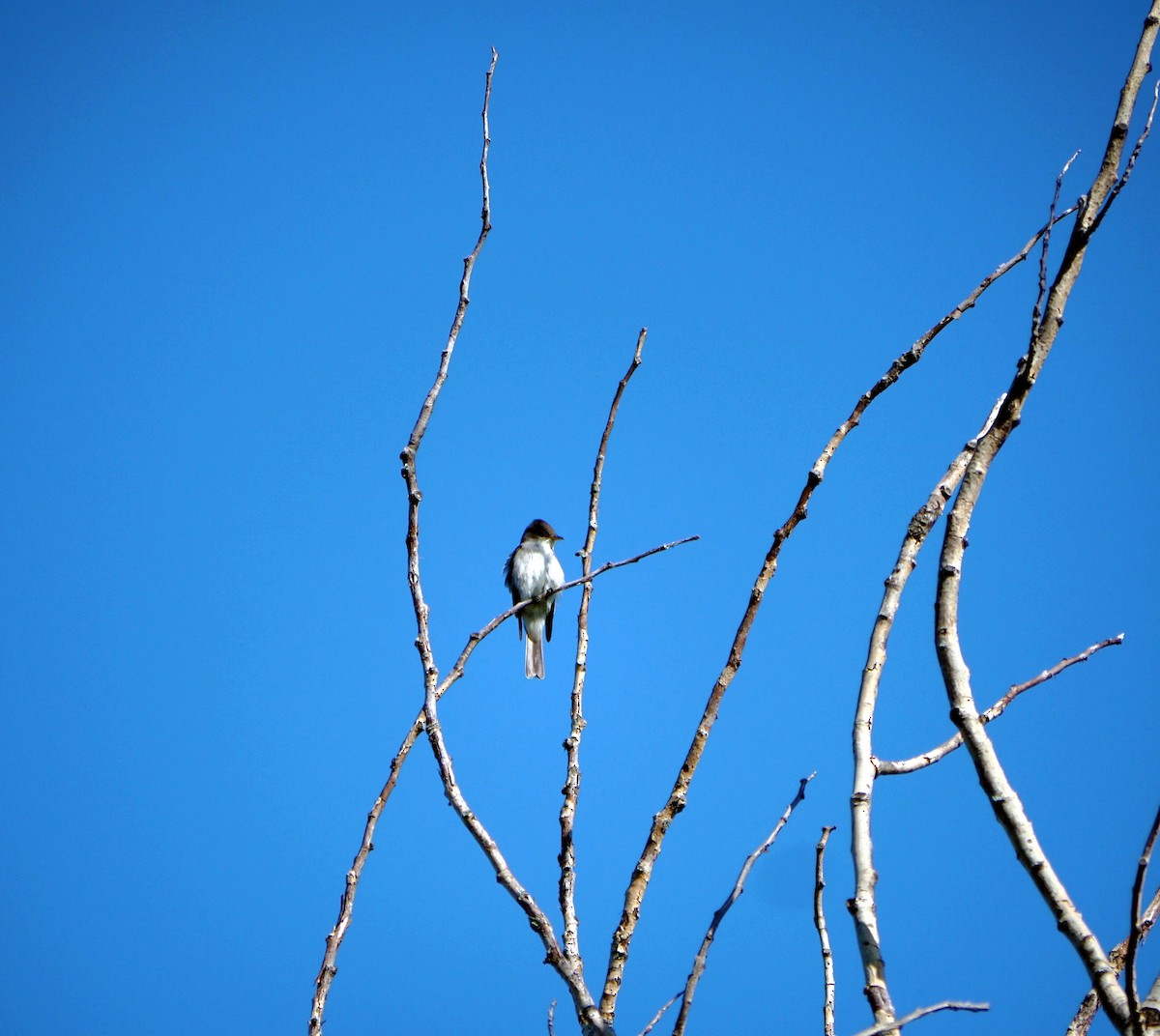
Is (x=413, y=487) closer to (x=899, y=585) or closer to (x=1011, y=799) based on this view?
(x=899, y=585)

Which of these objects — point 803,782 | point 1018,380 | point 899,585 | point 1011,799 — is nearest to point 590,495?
point 803,782

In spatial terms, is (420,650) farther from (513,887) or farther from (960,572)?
(960,572)

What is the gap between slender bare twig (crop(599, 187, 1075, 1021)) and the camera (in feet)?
8.00

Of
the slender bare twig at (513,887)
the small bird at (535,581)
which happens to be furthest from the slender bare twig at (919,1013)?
the small bird at (535,581)

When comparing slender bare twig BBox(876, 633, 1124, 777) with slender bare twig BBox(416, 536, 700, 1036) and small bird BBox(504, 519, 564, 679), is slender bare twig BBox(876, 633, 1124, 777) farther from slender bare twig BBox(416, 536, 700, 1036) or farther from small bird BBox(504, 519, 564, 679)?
small bird BBox(504, 519, 564, 679)

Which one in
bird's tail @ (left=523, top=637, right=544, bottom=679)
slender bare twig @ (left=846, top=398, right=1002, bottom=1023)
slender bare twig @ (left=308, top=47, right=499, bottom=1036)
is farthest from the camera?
bird's tail @ (left=523, top=637, right=544, bottom=679)

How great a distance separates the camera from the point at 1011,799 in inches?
71.4

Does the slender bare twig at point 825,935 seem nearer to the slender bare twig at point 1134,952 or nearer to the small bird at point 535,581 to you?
the slender bare twig at point 1134,952

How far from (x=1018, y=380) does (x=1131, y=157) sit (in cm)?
66

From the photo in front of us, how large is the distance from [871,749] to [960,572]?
1.23 feet

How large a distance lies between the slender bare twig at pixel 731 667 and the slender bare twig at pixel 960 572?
1.02 feet

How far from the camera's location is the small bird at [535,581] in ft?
41.5

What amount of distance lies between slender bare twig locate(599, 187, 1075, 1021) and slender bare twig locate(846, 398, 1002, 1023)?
0.29 meters

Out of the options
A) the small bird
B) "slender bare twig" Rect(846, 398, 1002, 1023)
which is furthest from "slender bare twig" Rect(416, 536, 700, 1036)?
the small bird
